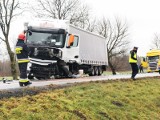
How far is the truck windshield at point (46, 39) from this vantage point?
20727 mm

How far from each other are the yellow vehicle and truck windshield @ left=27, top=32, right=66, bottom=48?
2298cm

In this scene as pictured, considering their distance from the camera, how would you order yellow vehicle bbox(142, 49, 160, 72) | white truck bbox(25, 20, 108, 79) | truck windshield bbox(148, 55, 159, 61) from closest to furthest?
white truck bbox(25, 20, 108, 79) < yellow vehicle bbox(142, 49, 160, 72) < truck windshield bbox(148, 55, 159, 61)

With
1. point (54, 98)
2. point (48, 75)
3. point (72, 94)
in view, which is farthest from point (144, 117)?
point (48, 75)

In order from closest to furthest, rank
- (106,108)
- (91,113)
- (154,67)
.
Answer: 1. (91,113)
2. (106,108)
3. (154,67)

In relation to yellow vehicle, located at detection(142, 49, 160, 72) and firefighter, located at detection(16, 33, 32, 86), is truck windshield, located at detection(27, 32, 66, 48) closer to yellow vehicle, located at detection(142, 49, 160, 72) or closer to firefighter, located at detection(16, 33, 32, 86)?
firefighter, located at detection(16, 33, 32, 86)

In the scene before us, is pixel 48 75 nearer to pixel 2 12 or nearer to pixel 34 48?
pixel 34 48

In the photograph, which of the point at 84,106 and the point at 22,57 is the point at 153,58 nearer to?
the point at 22,57

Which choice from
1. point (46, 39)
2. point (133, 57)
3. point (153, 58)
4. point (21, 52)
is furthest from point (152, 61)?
point (21, 52)

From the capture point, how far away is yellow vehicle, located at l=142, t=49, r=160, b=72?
42781 mm

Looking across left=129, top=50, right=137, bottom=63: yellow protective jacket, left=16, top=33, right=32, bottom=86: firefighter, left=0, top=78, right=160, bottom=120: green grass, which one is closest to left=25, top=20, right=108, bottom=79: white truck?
left=129, top=50, right=137, bottom=63: yellow protective jacket

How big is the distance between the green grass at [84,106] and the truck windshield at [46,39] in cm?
861

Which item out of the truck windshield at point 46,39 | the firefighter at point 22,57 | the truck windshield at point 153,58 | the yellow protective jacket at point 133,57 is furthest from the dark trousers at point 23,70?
the truck windshield at point 153,58

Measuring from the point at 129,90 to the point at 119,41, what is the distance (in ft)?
204

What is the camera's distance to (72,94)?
380 inches
